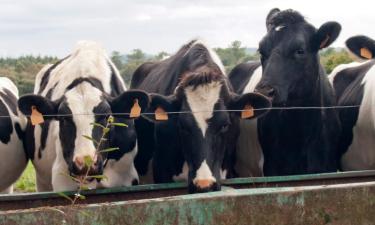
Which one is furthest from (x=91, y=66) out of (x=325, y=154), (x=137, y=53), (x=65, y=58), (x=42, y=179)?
(x=137, y=53)

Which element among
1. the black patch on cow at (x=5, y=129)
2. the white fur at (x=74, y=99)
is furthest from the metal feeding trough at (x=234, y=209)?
the black patch on cow at (x=5, y=129)

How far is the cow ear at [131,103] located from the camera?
591 cm

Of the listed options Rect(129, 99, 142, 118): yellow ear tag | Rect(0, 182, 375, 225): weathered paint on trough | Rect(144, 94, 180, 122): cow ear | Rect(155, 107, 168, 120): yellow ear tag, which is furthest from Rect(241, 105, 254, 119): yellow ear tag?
Rect(0, 182, 375, 225): weathered paint on trough

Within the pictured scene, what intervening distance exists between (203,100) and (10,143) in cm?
261

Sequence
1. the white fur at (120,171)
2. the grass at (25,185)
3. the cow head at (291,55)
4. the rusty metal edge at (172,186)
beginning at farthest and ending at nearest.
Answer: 1. the grass at (25,185)
2. the white fur at (120,171)
3. the cow head at (291,55)
4. the rusty metal edge at (172,186)

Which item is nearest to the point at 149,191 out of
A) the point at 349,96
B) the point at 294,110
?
the point at 294,110

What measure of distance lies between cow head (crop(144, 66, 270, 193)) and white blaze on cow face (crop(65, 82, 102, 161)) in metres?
0.57

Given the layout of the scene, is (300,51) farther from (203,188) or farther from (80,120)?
(80,120)

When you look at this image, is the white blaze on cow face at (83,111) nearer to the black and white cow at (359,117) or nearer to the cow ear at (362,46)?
the black and white cow at (359,117)

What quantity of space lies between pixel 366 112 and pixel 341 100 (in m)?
0.85

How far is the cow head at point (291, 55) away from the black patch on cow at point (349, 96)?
73 centimetres

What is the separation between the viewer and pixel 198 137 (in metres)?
5.60

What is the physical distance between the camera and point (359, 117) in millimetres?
6816

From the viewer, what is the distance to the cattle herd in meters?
5.71
